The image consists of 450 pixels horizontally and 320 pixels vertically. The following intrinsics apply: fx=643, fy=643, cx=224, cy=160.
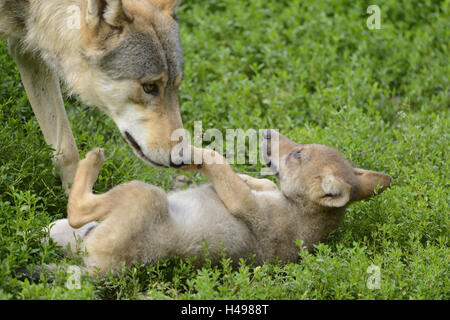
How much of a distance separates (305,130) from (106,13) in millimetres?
2892

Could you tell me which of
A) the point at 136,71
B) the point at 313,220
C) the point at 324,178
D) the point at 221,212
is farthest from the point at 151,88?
the point at 313,220

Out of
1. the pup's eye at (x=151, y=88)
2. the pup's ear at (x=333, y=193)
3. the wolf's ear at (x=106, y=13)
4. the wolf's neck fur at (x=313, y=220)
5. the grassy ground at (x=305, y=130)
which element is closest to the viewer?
the grassy ground at (x=305, y=130)

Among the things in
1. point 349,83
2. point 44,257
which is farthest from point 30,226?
point 349,83

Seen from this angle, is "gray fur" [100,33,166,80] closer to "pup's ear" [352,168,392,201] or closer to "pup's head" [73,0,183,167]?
"pup's head" [73,0,183,167]

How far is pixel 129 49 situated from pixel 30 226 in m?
1.54

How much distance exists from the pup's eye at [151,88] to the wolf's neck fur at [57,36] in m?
0.54

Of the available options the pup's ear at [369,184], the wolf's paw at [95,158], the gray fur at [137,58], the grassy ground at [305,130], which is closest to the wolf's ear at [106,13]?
the gray fur at [137,58]

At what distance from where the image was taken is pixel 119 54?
197 inches

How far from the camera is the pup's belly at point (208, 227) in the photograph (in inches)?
193

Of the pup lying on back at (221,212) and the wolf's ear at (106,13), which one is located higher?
the wolf's ear at (106,13)

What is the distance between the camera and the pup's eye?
5.11 m

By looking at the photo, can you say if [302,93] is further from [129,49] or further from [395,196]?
[129,49]

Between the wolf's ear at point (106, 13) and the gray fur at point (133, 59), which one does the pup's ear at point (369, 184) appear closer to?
the gray fur at point (133, 59)

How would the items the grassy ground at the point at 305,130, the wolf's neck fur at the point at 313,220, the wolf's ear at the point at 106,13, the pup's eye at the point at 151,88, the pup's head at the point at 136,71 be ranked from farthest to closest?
the wolf's neck fur at the point at 313,220
the pup's eye at the point at 151,88
the pup's head at the point at 136,71
the wolf's ear at the point at 106,13
the grassy ground at the point at 305,130
